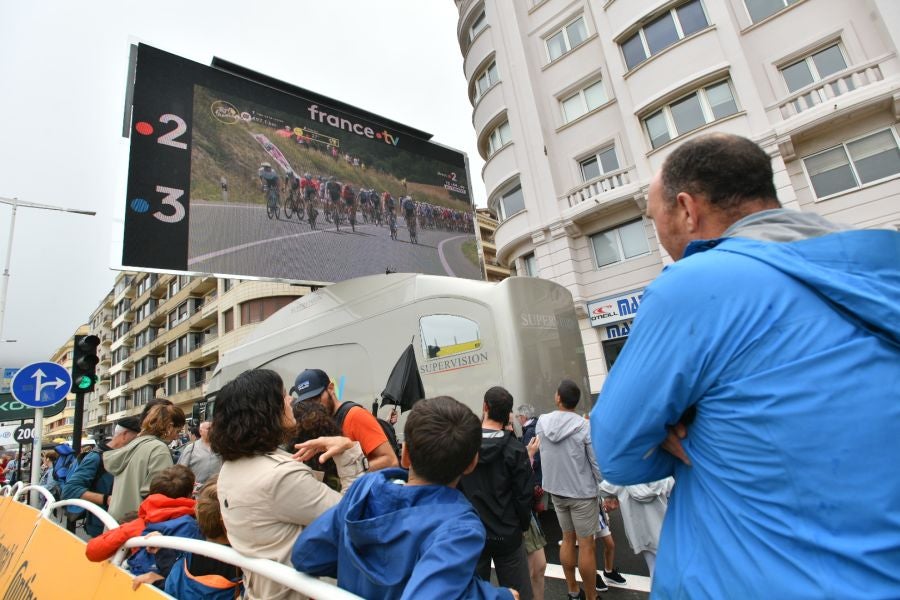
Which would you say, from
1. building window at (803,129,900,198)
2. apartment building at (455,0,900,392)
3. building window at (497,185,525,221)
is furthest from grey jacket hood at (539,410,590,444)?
building window at (497,185,525,221)

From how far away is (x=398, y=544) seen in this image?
1.40m

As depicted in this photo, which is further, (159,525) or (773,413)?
(159,525)

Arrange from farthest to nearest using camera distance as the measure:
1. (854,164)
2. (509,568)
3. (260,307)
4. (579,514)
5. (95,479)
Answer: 1. (260,307)
2. (854,164)
3. (95,479)
4. (579,514)
5. (509,568)

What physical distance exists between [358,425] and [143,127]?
10.0m

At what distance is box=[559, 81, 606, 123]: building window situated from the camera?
49.9ft

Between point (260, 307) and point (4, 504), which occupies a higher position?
point (260, 307)

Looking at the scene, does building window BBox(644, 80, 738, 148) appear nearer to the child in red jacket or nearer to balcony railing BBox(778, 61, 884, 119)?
balcony railing BBox(778, 61, 884, 119)

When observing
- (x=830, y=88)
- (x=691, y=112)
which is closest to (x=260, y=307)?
(x=691, y=112)

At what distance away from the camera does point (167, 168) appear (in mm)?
9859

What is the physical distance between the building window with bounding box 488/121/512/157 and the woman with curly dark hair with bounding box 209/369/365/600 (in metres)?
16.4

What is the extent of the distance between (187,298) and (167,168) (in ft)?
115

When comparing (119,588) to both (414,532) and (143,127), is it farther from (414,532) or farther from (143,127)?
(143,127)

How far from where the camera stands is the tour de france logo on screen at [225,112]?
11.2 metres

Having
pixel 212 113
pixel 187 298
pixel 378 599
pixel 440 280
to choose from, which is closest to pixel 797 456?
pixel 378 599
